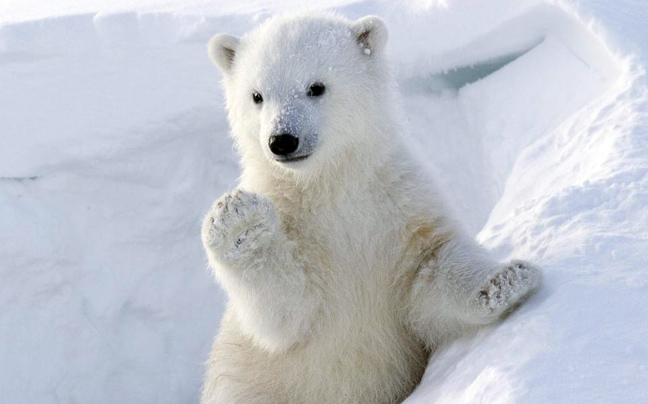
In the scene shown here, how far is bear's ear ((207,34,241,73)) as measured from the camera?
330 centimetres

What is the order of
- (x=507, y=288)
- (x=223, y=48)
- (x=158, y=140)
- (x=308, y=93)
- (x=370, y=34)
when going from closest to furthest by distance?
(x=507, y=288), (x=308, y=93), (x=370, y=34), (x=223, y=48), (x=158, y=140)

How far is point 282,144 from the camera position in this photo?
2.78 meters

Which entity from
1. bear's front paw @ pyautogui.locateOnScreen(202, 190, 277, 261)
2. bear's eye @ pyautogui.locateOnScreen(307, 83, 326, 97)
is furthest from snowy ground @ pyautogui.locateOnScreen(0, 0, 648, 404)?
bear's front paw @ pyautogui.locateOnScreen(202, 190, 277, 261)

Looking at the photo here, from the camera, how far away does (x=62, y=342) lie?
475 centimetres

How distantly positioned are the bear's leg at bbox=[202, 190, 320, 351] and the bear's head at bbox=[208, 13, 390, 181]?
0.86 ft

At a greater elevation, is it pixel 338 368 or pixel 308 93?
pixel 308 93

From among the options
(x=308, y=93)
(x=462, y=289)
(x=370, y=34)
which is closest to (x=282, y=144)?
(x=308, y=93)

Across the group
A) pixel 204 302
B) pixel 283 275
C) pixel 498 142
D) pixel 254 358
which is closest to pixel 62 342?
pixel 204 302

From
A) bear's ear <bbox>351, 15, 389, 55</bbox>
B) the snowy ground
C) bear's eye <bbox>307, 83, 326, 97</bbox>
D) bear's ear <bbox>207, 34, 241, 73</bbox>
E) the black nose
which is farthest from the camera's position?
the snowy ground

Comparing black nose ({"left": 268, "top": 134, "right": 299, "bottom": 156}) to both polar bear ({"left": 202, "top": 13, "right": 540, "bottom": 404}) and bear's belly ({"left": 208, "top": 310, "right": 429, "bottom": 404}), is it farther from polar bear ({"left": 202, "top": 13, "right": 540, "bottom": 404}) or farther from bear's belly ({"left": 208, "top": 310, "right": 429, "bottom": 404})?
bear's belly ({"left": 208, "top": 310, "right": 429, "bottom": 404})

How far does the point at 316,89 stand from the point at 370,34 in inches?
15.4

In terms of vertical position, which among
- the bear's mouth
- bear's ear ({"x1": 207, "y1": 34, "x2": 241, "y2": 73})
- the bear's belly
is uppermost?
bear's ear ({"x1": 207, "y1": 34, "x2": 241, "y2": 73})

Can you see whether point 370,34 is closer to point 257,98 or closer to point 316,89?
point 316,89

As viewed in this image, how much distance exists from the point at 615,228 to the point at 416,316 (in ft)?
2.61
